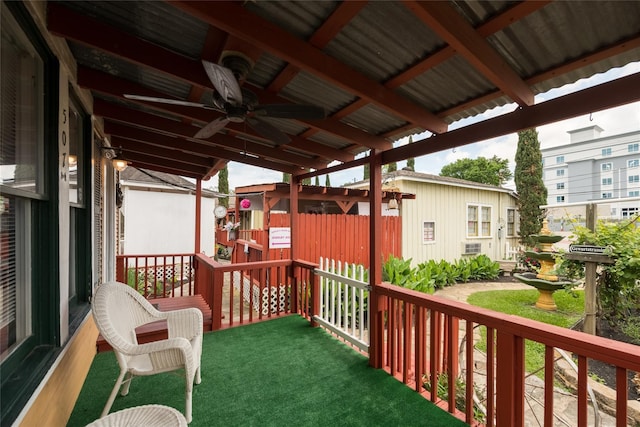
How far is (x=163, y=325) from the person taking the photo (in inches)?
137

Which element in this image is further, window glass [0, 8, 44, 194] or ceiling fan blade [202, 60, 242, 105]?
ceiling fan blade [202, 60, 242, 105]

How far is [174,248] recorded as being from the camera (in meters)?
10.5

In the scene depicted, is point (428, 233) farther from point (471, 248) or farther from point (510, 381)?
point (510, 381)

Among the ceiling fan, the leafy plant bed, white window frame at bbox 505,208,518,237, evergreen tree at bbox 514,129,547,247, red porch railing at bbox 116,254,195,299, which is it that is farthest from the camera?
white window frame at bbox 505,208,518,237

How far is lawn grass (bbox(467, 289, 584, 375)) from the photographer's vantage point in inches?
178

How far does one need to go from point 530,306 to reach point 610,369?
286 centimetres

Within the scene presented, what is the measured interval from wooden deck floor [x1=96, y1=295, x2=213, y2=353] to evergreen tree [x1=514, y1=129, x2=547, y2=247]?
11913mm

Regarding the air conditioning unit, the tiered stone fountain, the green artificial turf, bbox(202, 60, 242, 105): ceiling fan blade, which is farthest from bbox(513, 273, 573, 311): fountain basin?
bbox(202, 60, 242, 105): ceiling fan blade

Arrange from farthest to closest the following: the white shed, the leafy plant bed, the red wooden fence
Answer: the white shed, the red wooden fence, the leafy plant bed

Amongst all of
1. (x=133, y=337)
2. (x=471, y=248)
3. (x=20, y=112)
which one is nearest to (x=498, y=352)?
(x=133, y=337)

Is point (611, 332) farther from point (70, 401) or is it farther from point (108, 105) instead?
point (108, 105)

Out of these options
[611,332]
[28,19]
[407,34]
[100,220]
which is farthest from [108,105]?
[611,332]

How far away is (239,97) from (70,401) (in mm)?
2586

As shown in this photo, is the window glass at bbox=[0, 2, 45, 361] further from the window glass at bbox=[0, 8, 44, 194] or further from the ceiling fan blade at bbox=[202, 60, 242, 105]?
the ceiling fan blade at bbox=[202, 60, 242, 105]
